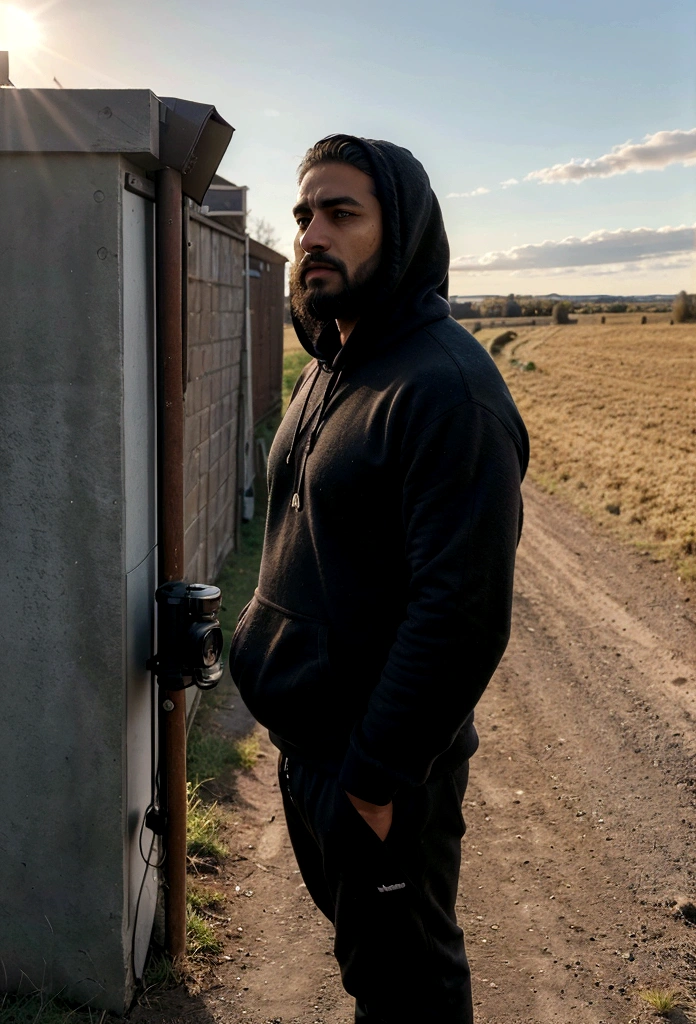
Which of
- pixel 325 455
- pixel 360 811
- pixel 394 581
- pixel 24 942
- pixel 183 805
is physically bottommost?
pixel 24 942

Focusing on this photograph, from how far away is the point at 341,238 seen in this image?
2.06 meters

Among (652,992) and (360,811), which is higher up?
(360,811)

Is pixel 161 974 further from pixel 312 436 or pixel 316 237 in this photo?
pixel 316 237

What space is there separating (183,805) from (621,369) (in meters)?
27.4

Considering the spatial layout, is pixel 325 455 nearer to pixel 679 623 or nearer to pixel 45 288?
pixel 45 288

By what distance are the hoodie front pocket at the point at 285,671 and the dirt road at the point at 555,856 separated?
127 centimetres

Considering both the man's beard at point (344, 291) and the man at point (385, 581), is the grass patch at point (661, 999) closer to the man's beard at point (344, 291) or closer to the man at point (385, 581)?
the man at point (385, 581)

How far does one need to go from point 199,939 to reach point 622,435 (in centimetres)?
1326

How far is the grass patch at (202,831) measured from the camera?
12.0 ft

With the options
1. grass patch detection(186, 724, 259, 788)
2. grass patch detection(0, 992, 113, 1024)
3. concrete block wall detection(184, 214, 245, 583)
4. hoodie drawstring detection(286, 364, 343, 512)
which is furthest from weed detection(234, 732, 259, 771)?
hoodie drawstring detection(286, 364, 343, 512)

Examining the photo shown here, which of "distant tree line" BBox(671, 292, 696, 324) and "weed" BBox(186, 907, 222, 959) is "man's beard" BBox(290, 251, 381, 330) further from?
"distant tree line" BBox(671, 292, 696, 324)

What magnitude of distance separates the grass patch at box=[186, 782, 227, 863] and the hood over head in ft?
7.76

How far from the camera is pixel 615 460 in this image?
41.1ft

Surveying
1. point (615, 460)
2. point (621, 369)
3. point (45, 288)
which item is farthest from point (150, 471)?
point (621, 369)
